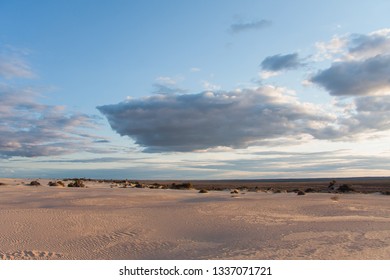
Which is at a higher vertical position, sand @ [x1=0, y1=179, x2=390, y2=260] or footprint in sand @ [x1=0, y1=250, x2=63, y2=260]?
sand @ [x1=0, y1=179, x2=390, y2=260]

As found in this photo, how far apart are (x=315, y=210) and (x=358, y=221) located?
4108mm

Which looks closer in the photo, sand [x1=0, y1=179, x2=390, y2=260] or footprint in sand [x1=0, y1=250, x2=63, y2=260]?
footprint in sand [x1=0, y1=250, x2=63, y2=260]

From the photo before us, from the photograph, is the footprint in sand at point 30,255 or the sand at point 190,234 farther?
the sand at point 190,234

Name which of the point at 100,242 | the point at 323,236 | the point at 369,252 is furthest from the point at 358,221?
the point at 100,242

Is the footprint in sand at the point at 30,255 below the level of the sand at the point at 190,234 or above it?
below

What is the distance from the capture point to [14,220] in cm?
1330

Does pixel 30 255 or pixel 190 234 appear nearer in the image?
pixel 30 255
